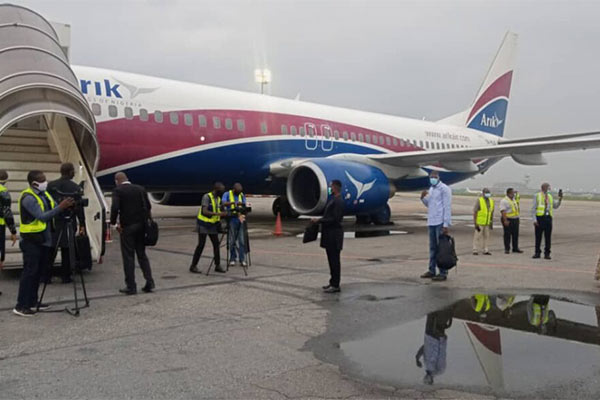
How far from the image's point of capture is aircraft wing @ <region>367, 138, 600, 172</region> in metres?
14.1

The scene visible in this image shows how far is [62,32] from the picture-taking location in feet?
36.9

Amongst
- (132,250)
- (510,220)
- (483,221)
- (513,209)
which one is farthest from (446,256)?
(513,209)

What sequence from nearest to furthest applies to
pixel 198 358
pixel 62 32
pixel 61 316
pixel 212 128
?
1. pixel 198 358
2. pixel 61 316
3. pixel 62 32
4. pixel 212 128

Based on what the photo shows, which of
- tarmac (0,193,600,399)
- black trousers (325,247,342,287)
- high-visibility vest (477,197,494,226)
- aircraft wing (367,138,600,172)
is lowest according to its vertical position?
tarmac (0,193,600,399)

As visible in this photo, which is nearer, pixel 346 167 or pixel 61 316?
pixel 61 316

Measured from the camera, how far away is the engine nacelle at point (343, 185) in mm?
13812

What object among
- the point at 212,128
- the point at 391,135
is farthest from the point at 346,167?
the point at 391,135

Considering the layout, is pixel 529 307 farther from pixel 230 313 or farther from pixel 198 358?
pixel 198 358

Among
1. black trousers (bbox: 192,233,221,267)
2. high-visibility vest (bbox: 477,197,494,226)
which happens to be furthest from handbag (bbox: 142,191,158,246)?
high-visibility vest (bbox: 477,197,494,226)

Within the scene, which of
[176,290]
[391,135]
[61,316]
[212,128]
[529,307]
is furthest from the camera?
[391,135]

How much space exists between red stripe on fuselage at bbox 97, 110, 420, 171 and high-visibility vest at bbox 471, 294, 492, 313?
8.42 metres

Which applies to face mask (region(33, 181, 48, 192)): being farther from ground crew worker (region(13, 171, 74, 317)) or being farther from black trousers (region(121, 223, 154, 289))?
black trousers (region(121, 223, 154, 289))

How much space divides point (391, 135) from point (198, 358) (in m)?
15.6

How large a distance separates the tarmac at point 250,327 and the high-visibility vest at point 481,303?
21cm
